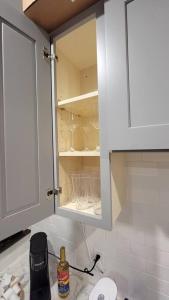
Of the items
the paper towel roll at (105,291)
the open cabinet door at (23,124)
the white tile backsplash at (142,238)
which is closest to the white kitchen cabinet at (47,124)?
the open cabinet door at (23,124)

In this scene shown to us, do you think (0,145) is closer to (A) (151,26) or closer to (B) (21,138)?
(B) (21,138)

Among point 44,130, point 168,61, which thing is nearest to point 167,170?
point 168,61

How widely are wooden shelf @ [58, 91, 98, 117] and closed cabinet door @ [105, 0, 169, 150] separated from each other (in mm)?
139

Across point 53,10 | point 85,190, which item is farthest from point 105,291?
point 53,10

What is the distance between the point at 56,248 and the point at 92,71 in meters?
1.22

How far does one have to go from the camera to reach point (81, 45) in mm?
921

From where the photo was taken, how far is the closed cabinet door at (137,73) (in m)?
0.55

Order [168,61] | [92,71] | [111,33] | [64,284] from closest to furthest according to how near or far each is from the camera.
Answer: [168,61] < [111,33] < [64,284] < [92,71]

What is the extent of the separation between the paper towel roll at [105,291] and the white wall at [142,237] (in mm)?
168

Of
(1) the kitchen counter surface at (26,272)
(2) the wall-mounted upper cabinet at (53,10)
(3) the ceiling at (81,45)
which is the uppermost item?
(2) the wall-mounted upper cabinet at (53,10)

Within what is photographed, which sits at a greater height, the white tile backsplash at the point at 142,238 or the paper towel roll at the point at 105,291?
the white tile backsplash at the point at 142,238

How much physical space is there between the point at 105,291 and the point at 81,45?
121 centimetres

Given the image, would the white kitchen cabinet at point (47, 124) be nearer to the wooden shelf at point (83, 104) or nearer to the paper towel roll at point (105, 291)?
the wooden shelf at point (83, 104)

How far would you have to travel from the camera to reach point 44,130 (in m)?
0.81
